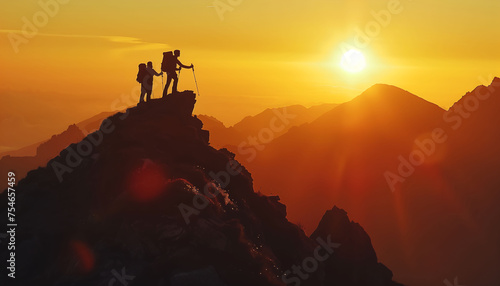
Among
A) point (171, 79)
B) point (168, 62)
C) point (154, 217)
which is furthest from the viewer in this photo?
point (171, 79)

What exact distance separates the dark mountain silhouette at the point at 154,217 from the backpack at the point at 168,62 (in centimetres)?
313

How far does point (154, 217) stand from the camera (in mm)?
39000

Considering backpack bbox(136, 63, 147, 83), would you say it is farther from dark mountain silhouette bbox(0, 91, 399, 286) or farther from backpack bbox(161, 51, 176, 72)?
dark mountain silhouette bbox(0, 91, 399, 286)

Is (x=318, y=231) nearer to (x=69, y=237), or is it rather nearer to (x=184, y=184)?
(x=184, y=184)

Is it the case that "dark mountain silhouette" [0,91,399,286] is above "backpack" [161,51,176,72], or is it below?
below

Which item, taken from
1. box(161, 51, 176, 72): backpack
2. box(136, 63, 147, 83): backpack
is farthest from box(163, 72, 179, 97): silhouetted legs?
box(136, 63, 147, 83): backpack

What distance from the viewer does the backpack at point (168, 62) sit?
49.8m

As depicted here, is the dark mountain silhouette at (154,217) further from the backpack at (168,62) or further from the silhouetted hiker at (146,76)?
the backpack at (168,62)

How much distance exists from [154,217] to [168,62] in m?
15.8

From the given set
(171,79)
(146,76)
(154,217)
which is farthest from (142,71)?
(154,217)

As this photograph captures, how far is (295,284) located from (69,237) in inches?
687

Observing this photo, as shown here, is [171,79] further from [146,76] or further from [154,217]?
[154,217]

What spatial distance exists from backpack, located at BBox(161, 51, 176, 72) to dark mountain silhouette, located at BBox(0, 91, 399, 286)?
3132 millimetres

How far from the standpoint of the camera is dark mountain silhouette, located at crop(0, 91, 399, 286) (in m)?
36.8
